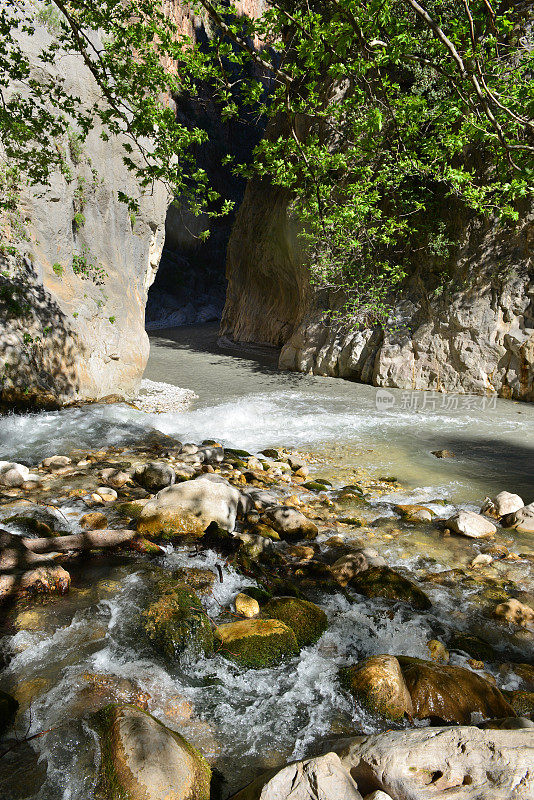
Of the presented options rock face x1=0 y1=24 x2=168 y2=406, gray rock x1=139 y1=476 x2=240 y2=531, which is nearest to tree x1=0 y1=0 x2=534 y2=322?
rock face x1=0 y1=24 x2=168 y2=406

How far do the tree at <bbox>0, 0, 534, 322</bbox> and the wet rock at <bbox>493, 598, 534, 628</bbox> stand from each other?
342 centimetres

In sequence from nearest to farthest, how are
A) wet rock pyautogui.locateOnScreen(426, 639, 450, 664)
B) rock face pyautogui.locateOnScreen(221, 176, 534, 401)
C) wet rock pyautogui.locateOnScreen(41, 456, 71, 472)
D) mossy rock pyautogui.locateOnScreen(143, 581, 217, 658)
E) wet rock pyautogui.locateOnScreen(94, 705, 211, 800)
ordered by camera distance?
wet rock pyautogui.locateOnScreen(94, 705, 211, 800) < mossy rock pyautogui.locateOnScreen(143, 581, 217, 658) < wet rock pyautogui.locateOnScreen(426, 639, 450, 664) < wet rock pyautogui.locateOnScreen(41, 456, 71, 472) < rock face pyautogui.locateOnScreen(221, 176, 534, 401)

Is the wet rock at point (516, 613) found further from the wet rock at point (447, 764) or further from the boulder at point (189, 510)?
the boulder at point (189, 510)

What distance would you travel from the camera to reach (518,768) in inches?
61.4

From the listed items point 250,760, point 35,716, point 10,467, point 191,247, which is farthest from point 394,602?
point 191,247

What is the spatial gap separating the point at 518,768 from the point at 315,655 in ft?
4.59

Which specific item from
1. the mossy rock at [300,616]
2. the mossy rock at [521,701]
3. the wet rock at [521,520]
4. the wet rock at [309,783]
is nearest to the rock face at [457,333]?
the wet rock at [521,520]

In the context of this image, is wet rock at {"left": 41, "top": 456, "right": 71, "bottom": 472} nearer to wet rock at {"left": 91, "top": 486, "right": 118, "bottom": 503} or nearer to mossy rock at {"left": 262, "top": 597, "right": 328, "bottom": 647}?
wet rock at {"left": 91, "top": 486, "right": 118, "bottom": 503}

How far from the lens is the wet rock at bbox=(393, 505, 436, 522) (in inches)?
194

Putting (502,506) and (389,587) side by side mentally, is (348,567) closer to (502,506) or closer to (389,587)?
(389,587)

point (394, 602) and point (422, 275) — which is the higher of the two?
point (422, 275)

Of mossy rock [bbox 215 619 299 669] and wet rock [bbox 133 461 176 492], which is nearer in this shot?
mossy rock [bbox 215 619 299 669]

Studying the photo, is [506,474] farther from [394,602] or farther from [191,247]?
[191,247]

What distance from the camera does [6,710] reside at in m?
2.04
